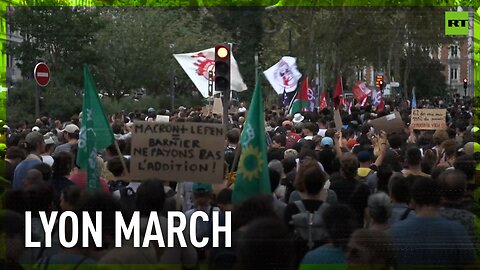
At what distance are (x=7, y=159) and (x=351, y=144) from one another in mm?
4914

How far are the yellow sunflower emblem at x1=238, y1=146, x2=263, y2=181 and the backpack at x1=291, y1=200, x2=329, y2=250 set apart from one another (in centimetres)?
47

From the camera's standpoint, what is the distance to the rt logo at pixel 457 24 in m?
9.20

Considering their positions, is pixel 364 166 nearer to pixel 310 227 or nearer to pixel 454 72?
pixel 310 227

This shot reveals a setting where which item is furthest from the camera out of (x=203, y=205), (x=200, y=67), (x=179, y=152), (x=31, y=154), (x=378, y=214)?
(x=200, y=67)

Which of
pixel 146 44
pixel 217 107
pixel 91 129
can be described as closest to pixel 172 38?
pixel 146 44

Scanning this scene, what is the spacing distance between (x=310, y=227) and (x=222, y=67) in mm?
5101

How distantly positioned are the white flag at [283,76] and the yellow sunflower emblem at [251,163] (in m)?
15.4

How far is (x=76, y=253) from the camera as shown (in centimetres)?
505

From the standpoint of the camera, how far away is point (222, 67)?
10695 millimetres

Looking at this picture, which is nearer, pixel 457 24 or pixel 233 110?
pixel 457 24

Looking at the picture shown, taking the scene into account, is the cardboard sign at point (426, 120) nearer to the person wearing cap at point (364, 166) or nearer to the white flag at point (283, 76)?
the person wearing cap at point (364, 166)

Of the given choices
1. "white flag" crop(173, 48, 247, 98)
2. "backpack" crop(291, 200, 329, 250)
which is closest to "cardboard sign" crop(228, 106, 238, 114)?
"white flag" crop(173, 48, 247, 98)

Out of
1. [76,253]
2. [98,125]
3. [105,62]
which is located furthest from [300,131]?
[76,253]

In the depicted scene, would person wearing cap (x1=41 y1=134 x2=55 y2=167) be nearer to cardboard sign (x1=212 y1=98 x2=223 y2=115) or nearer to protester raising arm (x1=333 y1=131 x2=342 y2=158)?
protester raising arm (x1=333 y1=131 x2=342 y2=158)
